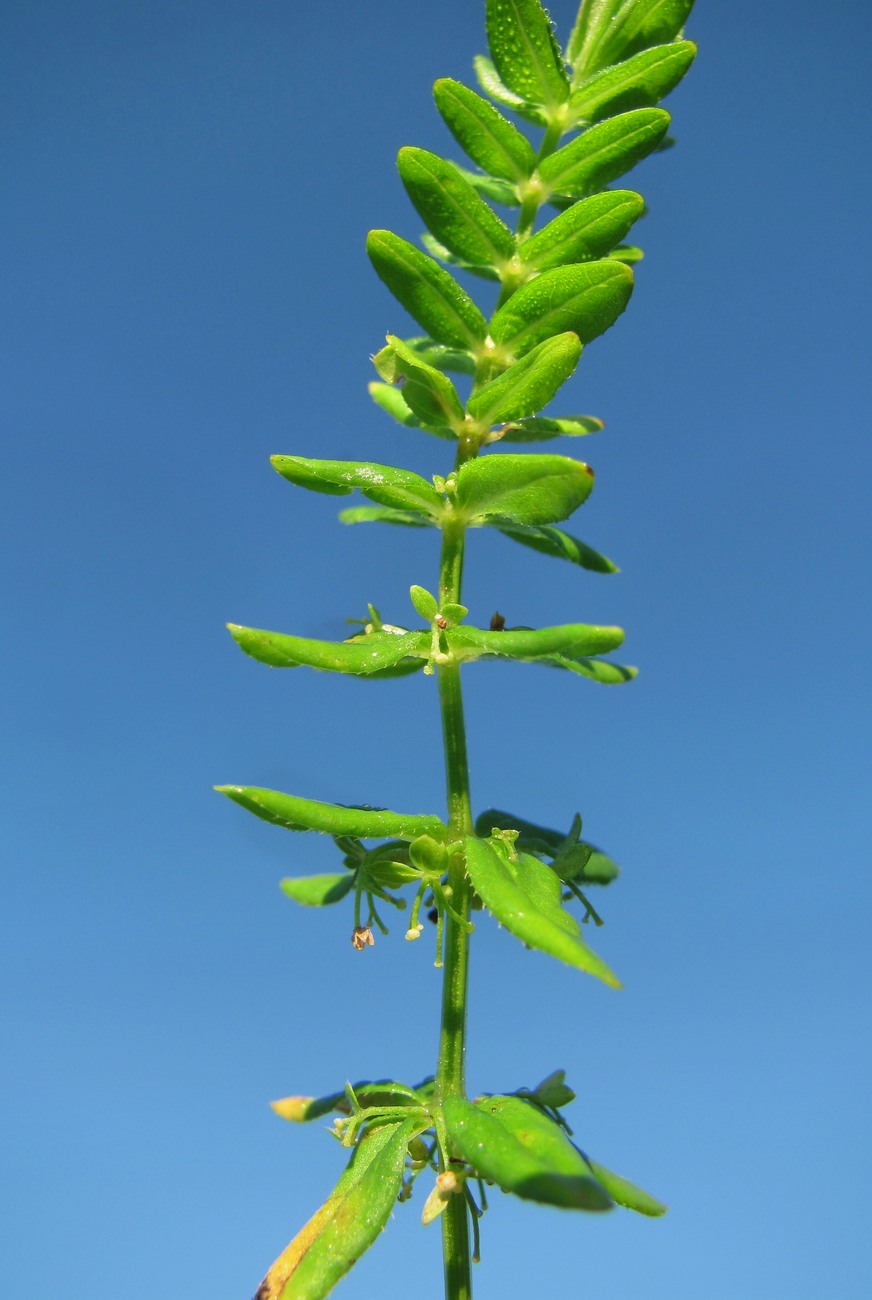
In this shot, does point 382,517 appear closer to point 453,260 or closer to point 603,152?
point 453,260

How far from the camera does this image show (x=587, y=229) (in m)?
2.40

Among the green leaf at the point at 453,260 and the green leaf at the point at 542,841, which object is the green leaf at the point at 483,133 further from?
the green leaf at the point at 542,841

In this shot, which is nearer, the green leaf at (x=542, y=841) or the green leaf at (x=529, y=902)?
the green leaf at (x=529, y=902)

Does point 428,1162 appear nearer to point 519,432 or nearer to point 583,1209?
point 583,1209

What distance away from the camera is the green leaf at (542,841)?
7.85 feet

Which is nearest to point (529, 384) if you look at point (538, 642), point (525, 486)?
point (525, 486)

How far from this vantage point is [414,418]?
107 inches

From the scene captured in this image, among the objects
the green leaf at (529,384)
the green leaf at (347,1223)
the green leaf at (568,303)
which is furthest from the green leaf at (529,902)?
the green leaf at (568,303)

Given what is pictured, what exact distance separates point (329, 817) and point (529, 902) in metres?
0.44

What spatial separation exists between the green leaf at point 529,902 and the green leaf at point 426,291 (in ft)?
4.01

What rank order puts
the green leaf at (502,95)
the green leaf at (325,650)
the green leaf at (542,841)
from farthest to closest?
the green leaf at (502,95) → the green leaf at (542,841) → the green leaf at (325,650)

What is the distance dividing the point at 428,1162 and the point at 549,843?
0.73 metres


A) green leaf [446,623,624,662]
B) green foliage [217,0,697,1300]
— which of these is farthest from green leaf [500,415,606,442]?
green leaf [446,623,624,662]

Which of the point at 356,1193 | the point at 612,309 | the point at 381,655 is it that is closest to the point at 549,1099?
the point at 356,1193
